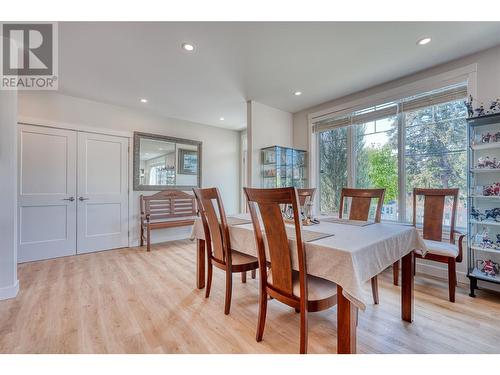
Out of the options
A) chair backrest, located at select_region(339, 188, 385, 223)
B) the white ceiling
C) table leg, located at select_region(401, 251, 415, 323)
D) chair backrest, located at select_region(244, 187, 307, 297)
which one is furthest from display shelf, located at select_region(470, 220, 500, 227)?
chair backrest, located at select_region(244, 187, 307, 297)

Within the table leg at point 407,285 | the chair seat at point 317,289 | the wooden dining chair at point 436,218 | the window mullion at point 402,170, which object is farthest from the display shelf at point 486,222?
the chair seat at point 317,289

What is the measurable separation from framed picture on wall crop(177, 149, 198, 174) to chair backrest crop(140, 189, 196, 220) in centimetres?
48

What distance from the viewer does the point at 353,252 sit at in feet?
3.81

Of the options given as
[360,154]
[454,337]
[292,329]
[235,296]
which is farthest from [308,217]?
[360,154]

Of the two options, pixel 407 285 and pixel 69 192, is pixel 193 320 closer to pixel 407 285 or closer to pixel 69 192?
pixel 407 285

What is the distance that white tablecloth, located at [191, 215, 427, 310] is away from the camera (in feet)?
3.76

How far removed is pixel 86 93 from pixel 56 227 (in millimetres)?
2077

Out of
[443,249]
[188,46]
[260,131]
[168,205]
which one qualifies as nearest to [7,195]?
[188,46]

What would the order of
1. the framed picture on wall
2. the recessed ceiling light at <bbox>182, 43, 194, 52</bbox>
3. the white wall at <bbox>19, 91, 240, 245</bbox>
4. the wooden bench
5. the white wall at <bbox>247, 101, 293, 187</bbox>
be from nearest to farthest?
the recessed ceiling light at <bbox>182, 43, 194, 52</bbox>, the white wall at <bbox>19, 91, 240, 245</bbox>, the white wall at <bbox>247, 101, 293, 187</bbox>, the wooden bench, the framed picture on wall

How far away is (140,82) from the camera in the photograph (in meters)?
3.06

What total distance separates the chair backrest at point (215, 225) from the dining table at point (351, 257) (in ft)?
0.27

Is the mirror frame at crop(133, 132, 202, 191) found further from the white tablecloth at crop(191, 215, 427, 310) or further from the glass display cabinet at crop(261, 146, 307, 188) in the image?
the white tablecloth at crop(191, 215, 427, 310)
